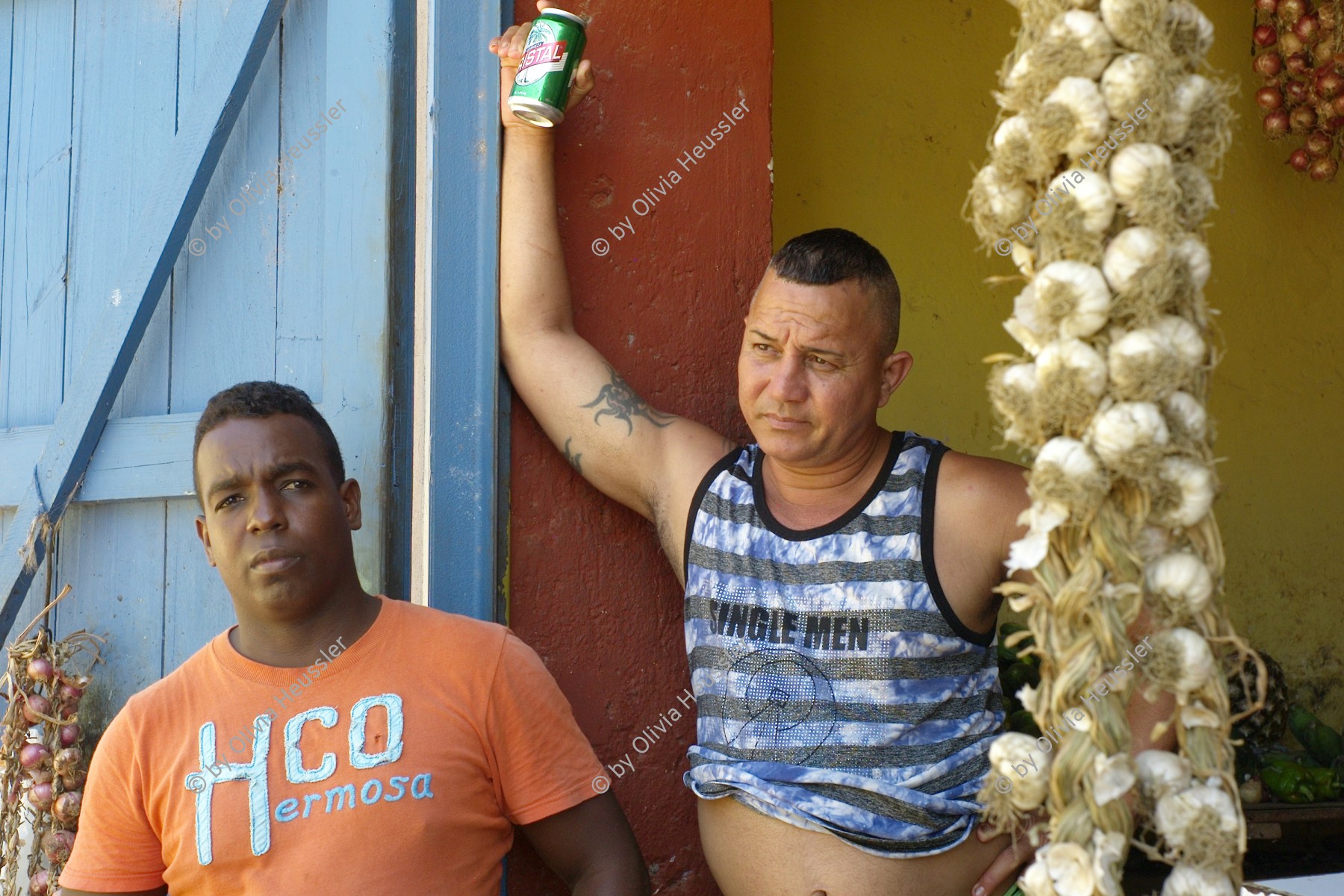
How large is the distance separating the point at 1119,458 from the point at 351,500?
1.45 meters

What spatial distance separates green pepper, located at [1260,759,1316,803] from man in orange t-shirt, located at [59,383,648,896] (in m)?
2.49

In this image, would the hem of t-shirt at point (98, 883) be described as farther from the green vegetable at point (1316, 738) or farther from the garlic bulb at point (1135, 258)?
the green vegetable at point (1316, 738)

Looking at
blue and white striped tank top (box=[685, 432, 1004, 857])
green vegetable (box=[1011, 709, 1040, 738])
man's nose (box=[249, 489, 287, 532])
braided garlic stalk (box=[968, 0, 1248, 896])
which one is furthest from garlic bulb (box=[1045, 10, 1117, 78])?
green vegetable (box=[1011, 709, 1040, 738])

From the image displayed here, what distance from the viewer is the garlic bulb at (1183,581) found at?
139 cm

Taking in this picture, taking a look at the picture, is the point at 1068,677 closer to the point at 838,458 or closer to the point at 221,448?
the point at 838,458

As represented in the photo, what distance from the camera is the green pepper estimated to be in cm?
365

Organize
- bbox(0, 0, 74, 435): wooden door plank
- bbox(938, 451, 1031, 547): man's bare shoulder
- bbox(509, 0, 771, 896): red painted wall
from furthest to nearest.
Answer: bbox(0, 0, 74, 435): wooden door plank, bbox(509, 0, 771, 896): red painted wall, bbox(938, 451, 1031, 547): man's bare shoulder

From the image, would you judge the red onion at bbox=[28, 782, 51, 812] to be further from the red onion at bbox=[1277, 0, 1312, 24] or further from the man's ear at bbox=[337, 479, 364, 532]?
the red onion at bbox=[1277, 0, 1312, 24]

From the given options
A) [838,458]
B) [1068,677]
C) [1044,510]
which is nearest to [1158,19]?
[1044,510]

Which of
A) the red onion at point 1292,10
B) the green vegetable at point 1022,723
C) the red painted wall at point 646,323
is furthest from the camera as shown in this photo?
the red onion at point 1292,10

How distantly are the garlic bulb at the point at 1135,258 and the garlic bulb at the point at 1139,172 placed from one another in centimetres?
4

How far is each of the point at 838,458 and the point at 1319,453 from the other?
3186 mm

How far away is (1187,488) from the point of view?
4.60ft

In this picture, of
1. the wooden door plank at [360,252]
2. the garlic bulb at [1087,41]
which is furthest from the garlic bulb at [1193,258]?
the wooden door plank at [360,252]
